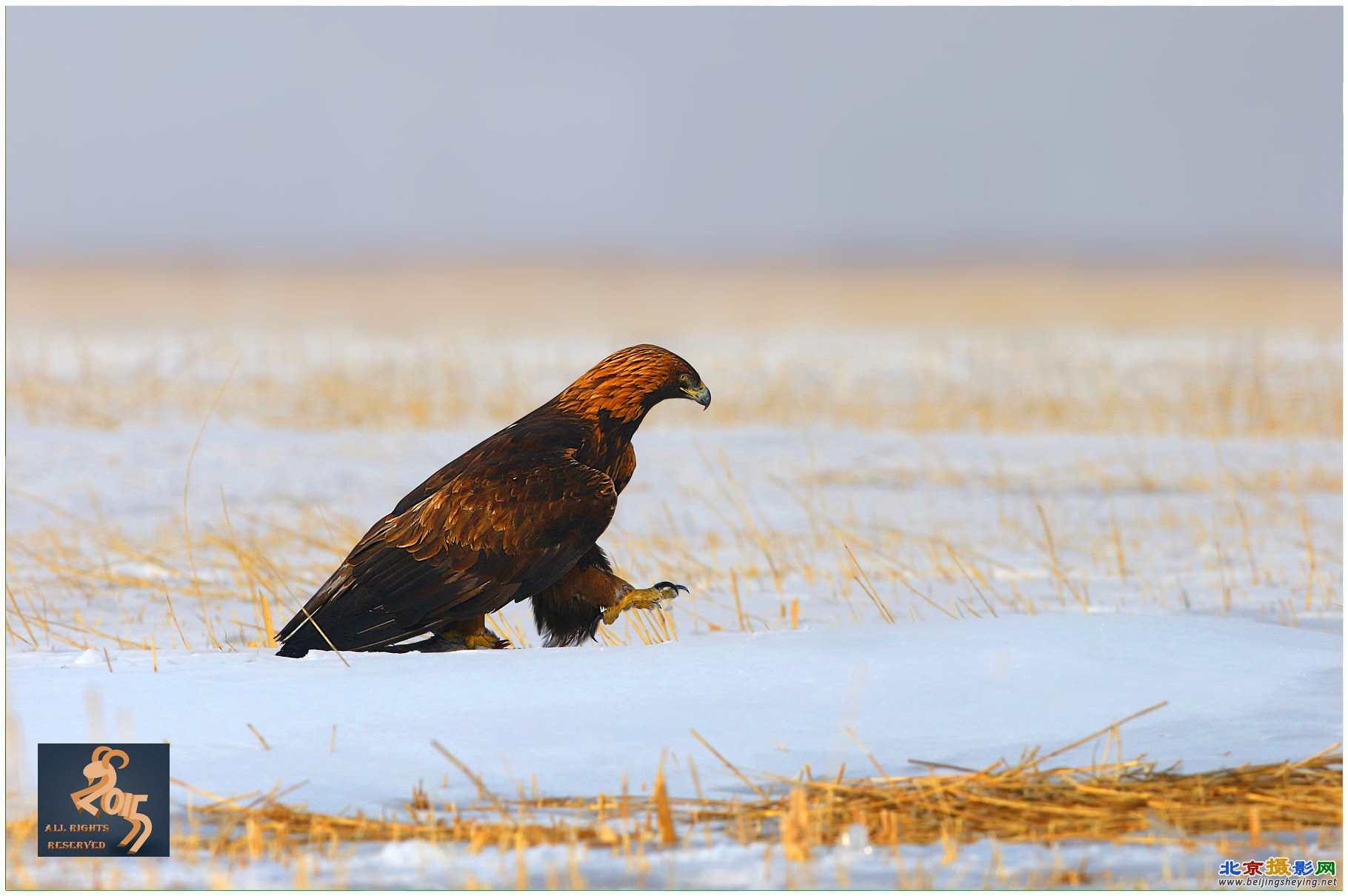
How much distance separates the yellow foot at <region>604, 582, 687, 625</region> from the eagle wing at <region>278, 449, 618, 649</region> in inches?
11.3

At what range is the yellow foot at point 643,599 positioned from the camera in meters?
3.95

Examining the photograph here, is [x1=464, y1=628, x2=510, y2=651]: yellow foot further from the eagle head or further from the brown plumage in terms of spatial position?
the eagle head

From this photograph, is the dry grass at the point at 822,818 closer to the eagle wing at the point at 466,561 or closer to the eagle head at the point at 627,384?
the eagle wing at the point at 466,561

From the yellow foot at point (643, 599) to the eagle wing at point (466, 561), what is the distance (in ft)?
0.94

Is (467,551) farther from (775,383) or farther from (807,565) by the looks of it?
(775,383)

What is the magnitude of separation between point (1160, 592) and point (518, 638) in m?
3.08

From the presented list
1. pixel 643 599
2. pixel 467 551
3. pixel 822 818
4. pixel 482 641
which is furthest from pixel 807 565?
pixel 822 818

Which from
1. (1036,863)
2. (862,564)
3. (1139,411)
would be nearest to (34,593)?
(862,564)

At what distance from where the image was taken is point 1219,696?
3.22 meters

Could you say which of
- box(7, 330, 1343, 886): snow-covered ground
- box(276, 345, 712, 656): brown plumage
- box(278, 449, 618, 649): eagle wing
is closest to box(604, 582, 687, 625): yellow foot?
box(276, 345, 712, 656): brown plumage

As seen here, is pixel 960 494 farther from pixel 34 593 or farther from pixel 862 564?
pixel 34 593

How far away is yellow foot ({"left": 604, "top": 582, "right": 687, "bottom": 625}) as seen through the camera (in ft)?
13.0

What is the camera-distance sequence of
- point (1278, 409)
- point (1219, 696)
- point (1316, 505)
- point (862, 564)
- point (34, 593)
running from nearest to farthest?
point (1219, 696) → point (34, 593) → point (862, 564) → point (1316, 505) → point (1278, 409)

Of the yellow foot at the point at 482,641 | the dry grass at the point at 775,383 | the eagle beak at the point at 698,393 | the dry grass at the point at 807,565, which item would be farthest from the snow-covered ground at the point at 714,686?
the dry grass at the point at 775,383
